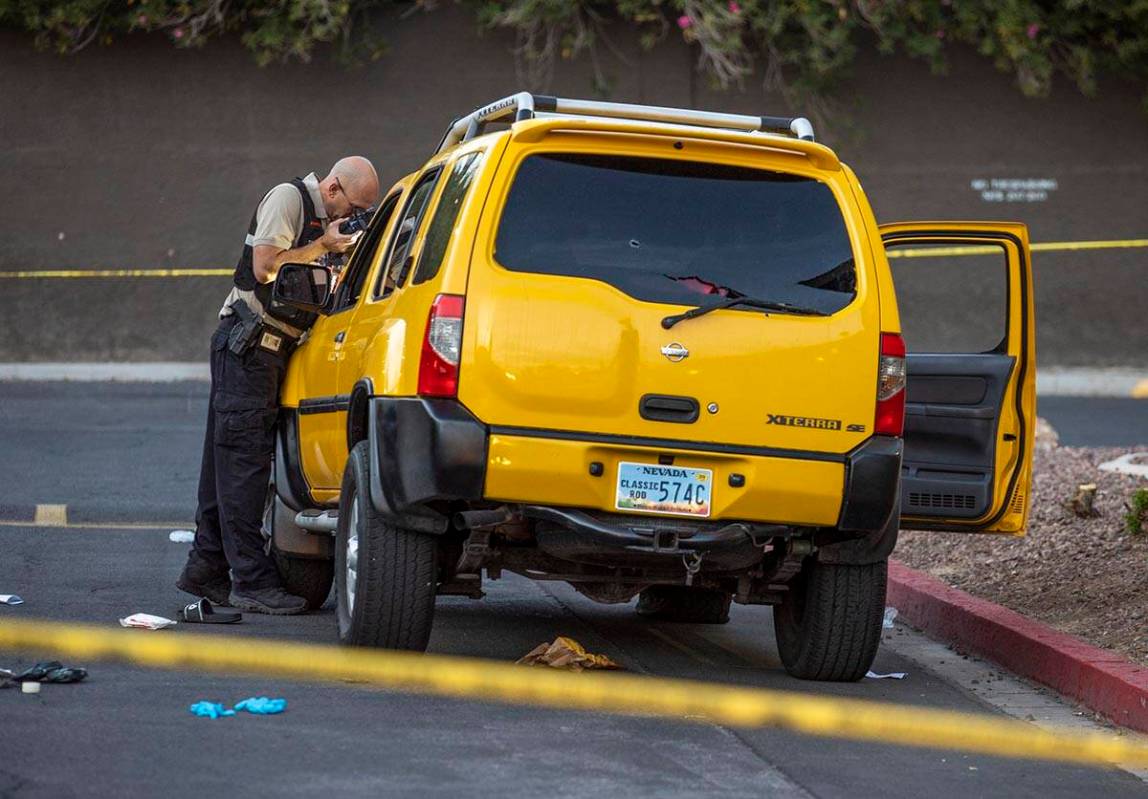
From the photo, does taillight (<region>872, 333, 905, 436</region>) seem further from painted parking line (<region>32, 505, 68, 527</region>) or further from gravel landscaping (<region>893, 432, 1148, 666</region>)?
painted parking line (<region>32, 505, 68, 527</region>)

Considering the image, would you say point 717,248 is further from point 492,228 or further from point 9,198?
point 9,198

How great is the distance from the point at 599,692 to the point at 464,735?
1.00m

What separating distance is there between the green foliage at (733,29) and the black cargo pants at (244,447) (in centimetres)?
1241

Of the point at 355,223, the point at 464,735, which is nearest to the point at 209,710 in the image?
the point at 464,735

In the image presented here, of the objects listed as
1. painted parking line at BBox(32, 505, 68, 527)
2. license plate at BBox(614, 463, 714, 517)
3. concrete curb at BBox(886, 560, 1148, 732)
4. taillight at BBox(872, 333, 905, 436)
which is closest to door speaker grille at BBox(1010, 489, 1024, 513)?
concrete curb at BBox(886, 560, 1148, 732)

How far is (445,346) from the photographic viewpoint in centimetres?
685

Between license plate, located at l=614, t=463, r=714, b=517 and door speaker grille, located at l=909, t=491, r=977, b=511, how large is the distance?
7.29 feet

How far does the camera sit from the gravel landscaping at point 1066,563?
870cm

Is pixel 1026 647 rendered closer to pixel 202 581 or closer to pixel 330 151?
pixel 202 581

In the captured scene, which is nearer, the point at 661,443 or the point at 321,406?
the point at 661,443

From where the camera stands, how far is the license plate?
6.93 m

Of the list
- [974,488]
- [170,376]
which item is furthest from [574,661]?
[170,376]

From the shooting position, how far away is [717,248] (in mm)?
7145

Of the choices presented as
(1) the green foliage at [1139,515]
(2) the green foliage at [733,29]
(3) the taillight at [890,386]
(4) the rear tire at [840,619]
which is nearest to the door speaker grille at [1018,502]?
(1) the green foliage at [1139,515]
